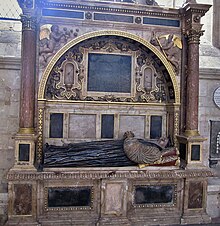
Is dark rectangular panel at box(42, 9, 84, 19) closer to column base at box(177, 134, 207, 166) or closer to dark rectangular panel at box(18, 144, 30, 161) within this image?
dark rectangular panel at box(18, 144, 30, 161)

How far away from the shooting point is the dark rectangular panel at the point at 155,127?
227 inches

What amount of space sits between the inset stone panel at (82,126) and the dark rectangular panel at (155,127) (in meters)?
Result: 1.11

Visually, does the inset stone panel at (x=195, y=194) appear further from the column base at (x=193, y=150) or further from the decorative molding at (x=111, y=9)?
the decorative molding at (x=111, y=9)

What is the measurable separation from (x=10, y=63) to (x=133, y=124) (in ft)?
8.01

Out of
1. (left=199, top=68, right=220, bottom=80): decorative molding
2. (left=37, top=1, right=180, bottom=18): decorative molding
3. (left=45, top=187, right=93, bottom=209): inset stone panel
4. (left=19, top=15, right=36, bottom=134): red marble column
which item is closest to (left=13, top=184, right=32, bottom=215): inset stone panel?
(left=45, top=187, right=93, bottom=209): inset stone panel

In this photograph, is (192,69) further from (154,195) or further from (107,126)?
(154,195)

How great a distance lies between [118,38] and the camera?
547 centimetres

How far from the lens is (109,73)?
5.54 m

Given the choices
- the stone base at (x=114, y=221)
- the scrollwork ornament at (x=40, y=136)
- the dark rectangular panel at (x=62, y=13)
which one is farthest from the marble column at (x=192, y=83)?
the scrollwork ornament at (x=40, y=136)

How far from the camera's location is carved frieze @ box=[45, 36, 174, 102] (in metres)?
5.42

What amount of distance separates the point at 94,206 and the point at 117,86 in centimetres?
214

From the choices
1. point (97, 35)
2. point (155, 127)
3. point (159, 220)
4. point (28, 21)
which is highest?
point (28, 21)

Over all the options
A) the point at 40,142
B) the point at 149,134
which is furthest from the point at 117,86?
the point at 40,142

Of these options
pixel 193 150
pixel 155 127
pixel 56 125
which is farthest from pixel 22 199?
pixel 193 150
